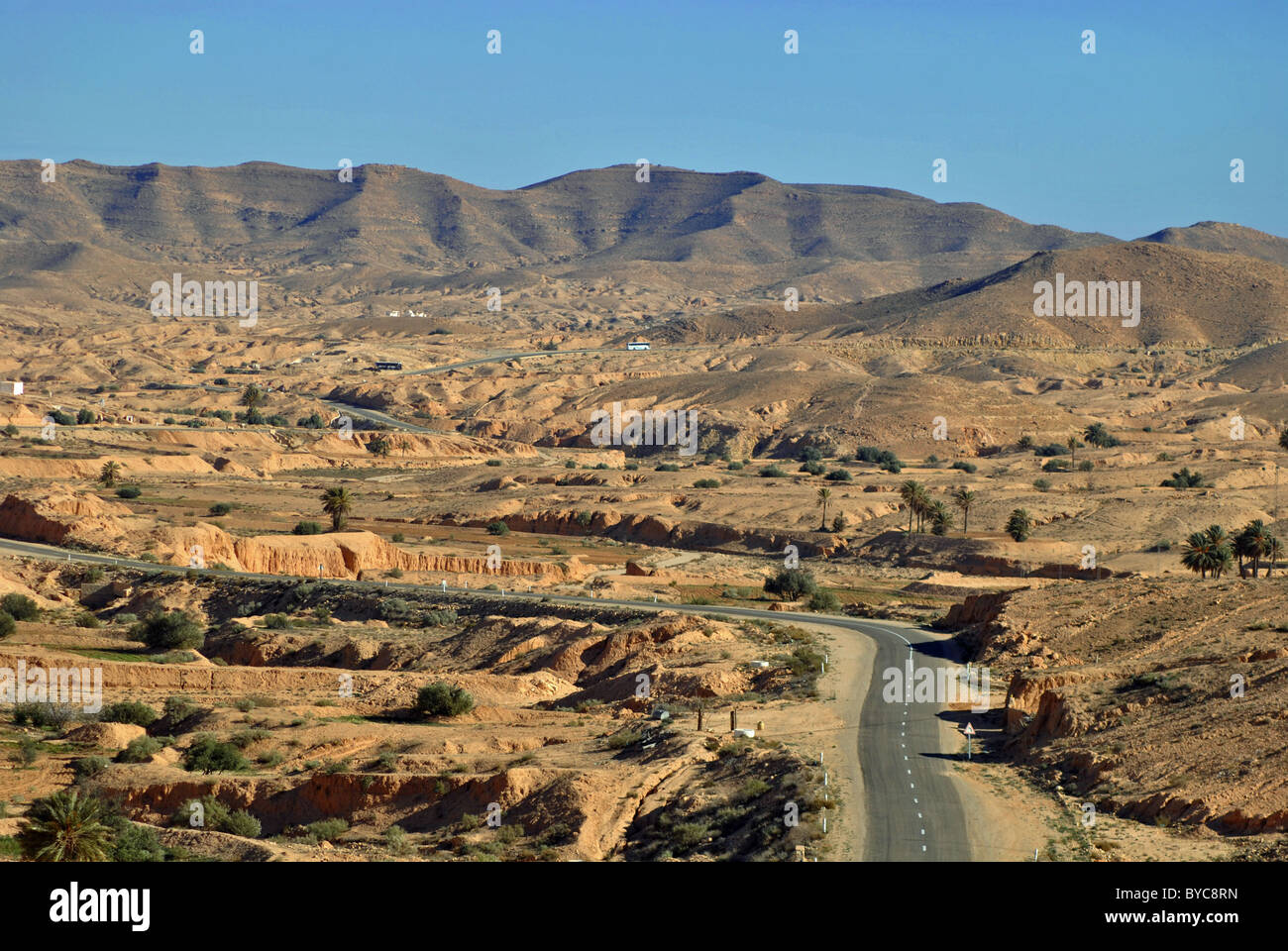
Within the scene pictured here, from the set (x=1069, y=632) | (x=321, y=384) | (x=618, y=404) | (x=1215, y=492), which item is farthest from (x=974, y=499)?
(x=321, y=384)

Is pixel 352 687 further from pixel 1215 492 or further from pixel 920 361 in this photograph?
pixel 920 361

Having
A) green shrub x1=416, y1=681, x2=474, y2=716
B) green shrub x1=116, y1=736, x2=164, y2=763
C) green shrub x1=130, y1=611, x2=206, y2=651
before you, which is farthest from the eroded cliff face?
green shrub x1=116, y1=736, x2=164, y2=763

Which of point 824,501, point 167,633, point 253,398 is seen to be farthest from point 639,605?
point 253,398

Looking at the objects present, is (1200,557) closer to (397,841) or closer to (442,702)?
(442,702)

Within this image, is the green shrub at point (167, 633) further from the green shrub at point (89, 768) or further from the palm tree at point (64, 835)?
the palm tree at point (64, 835)

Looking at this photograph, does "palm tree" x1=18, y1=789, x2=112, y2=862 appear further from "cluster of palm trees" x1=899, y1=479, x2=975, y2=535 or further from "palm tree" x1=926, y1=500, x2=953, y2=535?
"cluster of palm trees" x1=899, y1=479, x2=975, y2=535
